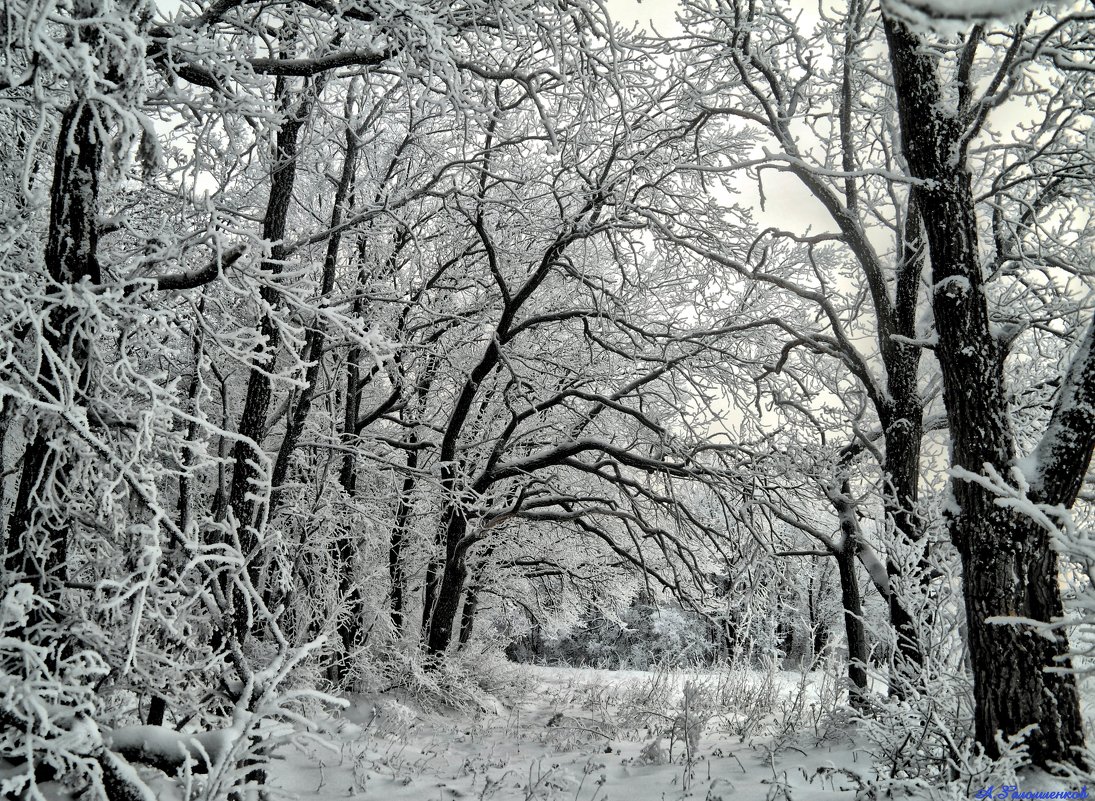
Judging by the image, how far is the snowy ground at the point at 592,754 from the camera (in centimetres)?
470

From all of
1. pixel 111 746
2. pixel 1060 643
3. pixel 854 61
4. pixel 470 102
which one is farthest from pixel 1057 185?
pixel 111 746

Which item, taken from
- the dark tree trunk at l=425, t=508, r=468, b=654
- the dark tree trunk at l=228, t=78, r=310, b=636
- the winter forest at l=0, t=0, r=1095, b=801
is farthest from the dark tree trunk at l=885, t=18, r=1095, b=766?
the dark tree trunk at l=425, t=508, r=468, b=654

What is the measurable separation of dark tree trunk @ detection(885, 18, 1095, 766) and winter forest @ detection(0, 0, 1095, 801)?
0.06ft

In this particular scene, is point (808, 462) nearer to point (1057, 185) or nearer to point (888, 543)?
point (888, 543)

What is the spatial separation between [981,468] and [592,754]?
12.8 feet

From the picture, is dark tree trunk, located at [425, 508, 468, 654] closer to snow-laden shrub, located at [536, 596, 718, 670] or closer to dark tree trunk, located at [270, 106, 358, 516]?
dark tree trunk, located at [270, 106, 358, 516]

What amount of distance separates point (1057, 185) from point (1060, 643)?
4.99 meters

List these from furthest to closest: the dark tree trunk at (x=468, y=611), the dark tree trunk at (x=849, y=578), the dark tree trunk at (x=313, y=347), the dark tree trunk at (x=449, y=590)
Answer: the dark tree trunk at (x=468, y=611) < the dark tree trunk at (x=449, y=590) < the dark tree trunk at (x=313, y=347) < the dark tree trunk at (x=849, y=578)

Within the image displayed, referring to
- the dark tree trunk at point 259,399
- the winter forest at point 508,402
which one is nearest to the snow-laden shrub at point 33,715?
the winter forest at point 508,402

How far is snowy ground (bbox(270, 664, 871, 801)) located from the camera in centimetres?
470

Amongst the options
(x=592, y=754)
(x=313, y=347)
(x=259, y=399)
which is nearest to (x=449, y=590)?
(x=592, y=754)

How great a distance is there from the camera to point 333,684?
23.0 ft

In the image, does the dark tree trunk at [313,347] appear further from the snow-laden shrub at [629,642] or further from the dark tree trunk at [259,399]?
the snow-laden shrub at [629,642]

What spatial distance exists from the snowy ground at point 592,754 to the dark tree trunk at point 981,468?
1103 mm
